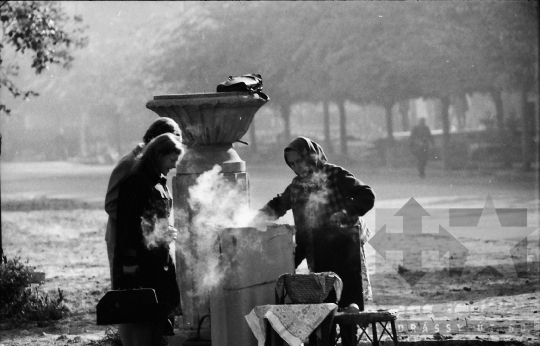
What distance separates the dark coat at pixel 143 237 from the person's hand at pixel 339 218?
4.14 ft

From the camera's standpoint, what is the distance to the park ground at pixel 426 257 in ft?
27.1

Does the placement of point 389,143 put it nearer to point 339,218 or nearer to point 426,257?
point 426,257

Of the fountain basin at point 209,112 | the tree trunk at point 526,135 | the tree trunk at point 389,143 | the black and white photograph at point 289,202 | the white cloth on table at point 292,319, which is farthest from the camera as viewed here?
the tree trunk at point 389,143

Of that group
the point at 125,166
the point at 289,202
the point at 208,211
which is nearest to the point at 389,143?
the point at 208,211

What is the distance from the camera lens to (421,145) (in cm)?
2677

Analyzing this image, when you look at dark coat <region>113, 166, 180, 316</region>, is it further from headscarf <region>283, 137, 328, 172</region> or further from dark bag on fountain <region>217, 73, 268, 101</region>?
dark bag on fountain <region>217, 73, 268, 101</region>

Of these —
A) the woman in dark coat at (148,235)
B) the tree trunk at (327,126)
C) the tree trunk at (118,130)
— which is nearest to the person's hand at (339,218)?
the woman in dark coat at (148,235)

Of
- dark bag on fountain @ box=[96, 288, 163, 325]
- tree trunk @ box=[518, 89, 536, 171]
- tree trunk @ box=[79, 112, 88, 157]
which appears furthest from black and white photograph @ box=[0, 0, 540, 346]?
tree trunk @ box=[79, 112, 88, 157]

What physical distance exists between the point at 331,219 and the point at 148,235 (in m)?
1.43

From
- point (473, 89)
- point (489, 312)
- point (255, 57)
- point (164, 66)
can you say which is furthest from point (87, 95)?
point (489, 312)

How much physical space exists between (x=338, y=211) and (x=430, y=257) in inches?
247

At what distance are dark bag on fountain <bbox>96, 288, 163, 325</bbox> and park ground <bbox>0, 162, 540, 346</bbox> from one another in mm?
2380
